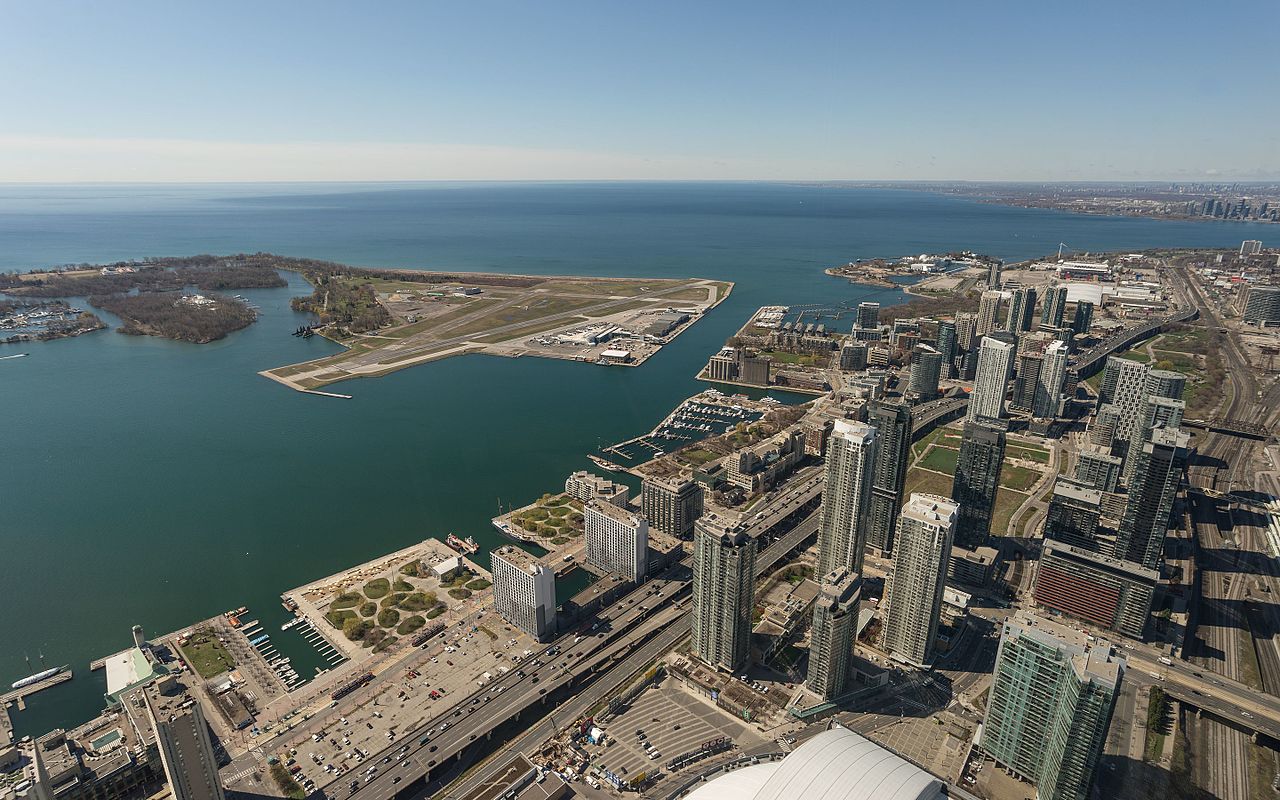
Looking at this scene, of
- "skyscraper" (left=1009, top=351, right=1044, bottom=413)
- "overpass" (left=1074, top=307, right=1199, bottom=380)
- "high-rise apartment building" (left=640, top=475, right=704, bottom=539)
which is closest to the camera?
"high-rise apartment building" (left=640, top=475, right=704, bottom=539)

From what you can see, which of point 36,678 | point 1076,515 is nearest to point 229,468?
point 36,678

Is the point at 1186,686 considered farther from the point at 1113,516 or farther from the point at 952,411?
the point at 952,411

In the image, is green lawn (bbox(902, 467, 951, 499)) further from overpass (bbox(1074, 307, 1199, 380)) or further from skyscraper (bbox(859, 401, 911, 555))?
overpass (bbox(1074, 307, 1199, 380))

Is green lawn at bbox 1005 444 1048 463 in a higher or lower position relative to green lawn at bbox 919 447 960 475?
higher

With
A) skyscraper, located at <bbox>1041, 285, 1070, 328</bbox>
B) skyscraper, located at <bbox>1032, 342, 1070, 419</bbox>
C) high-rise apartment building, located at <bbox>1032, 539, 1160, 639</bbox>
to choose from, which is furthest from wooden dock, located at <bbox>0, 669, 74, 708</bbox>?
skyscraper, located at <bbox>1041, 285, 1070, 328</bbox>

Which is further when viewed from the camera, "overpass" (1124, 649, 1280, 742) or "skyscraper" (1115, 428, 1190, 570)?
"skyscraper" (1115, 428, 1190, 570)

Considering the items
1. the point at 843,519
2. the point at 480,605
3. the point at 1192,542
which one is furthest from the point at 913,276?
the point at 480,605
